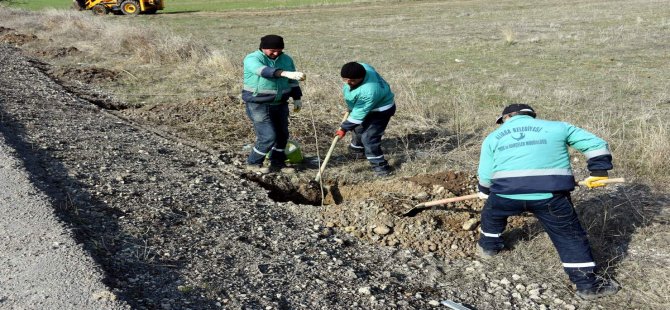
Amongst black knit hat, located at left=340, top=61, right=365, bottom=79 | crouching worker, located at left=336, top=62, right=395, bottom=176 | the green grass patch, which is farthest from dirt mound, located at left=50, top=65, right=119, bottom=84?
the green grass patch

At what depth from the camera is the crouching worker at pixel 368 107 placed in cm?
635

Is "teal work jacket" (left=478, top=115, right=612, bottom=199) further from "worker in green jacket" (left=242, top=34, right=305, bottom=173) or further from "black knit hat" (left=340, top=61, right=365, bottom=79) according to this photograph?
"worker in green jacket" (left=242, top=34, right=305, bottom=173)

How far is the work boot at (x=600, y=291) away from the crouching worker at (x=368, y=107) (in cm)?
293

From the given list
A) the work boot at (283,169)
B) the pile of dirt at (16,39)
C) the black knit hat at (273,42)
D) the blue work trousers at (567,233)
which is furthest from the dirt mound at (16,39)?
the blue work trousers at (567,233)

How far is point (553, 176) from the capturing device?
406cm

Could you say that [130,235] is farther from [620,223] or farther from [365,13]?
[365,13]

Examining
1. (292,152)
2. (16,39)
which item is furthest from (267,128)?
(16,39)

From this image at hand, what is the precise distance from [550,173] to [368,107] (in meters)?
2.59

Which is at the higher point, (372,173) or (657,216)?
(657,216)

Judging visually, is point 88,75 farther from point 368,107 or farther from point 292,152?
point 368,107

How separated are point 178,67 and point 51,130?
6123 mm

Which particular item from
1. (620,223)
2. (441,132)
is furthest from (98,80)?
(620,223)

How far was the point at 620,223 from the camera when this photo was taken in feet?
16.6

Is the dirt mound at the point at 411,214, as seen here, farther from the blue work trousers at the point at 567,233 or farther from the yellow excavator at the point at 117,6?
the yellow excavator at the point at 117,6
